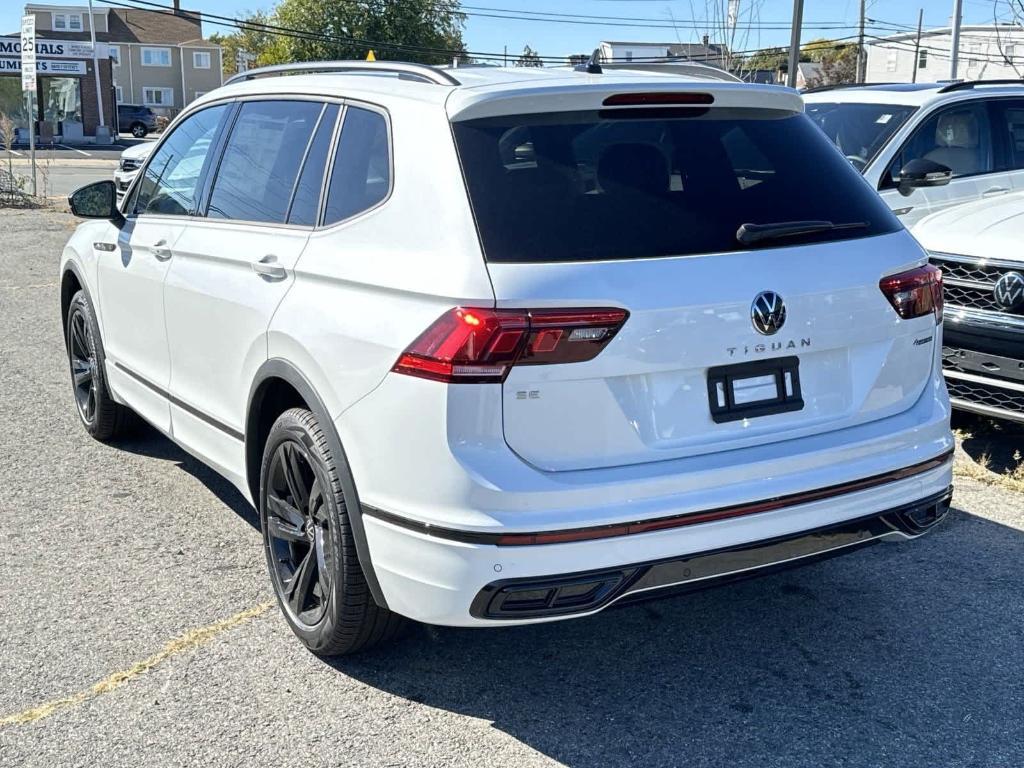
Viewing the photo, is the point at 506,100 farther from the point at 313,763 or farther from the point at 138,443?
the point at 138,443

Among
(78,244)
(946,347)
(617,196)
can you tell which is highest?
(617,196)

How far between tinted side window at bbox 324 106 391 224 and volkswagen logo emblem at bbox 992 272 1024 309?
11.1ft

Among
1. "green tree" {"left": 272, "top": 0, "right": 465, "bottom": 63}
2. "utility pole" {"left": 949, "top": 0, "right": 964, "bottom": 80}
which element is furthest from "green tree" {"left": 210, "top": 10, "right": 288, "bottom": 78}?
"utility pole" {"left": 949, "top": 0, "right": 964, "bottom": 80}

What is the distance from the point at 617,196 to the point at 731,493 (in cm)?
90

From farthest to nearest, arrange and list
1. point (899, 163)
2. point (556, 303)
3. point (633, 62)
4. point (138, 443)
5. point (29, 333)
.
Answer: point (29, 333)
point (899, 163)
point (138, 443)
point (633, 62)
point (556, 303)

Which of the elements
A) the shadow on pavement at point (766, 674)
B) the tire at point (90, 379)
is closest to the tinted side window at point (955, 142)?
the shadow on pavement at point (766, 674)

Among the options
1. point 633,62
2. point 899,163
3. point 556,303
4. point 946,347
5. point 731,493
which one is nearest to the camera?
point 556,303

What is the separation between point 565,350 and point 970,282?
3496 millimetres

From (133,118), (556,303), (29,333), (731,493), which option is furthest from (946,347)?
(133,118)

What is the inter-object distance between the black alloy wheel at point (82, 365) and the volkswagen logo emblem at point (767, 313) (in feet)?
13.3

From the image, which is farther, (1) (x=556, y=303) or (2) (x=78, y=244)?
(2) (x=78, y=244)

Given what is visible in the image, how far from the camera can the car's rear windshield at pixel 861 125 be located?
7.77 m

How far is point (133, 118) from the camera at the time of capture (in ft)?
212

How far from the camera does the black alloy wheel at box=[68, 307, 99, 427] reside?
615 cm
